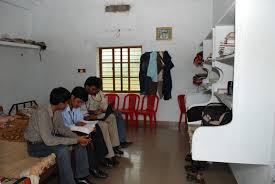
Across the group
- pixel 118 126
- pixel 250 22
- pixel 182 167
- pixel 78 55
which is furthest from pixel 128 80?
pixel 250 22

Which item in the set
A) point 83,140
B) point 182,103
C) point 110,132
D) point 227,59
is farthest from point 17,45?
point 227,59

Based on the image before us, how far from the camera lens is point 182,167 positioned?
315cm

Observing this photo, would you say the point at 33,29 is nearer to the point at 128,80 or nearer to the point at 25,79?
the point at 25,79

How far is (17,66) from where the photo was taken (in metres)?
5.24

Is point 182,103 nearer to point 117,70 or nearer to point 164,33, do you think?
point 164,33

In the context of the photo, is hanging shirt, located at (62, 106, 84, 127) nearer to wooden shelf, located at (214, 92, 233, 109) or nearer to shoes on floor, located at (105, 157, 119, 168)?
shoes on floor, located at (105, 157, 119, 168)

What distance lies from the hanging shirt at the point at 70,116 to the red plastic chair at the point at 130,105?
2.16 metres

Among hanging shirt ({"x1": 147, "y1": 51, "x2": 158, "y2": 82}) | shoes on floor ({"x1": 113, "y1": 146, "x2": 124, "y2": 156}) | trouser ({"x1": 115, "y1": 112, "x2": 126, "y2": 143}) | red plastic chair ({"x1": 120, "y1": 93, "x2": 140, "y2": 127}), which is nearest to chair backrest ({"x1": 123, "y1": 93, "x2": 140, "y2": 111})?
red plastic chair ({"x1": 120, "y1": 93, "x2": 140, "y2": 127})

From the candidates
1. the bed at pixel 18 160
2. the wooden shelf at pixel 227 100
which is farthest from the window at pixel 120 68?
the wooden shelf at pixel 227 100

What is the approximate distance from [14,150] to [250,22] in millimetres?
2568

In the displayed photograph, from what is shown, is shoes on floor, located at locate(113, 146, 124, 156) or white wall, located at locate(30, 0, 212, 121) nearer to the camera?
shoes on floor, located at locate(113, 146, 124, 156)

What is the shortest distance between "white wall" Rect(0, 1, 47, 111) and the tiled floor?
2.79 meters

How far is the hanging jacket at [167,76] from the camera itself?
Result: 5031 millimetres

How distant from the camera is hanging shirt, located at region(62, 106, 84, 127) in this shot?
288 centimetres
